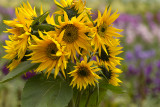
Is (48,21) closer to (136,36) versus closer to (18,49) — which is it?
(18,49)

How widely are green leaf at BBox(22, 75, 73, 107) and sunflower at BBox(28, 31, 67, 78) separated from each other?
58 millimetres

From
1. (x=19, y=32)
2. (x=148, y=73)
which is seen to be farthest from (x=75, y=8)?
(x=148, y=73)

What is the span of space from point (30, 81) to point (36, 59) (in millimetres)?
77

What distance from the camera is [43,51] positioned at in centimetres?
52

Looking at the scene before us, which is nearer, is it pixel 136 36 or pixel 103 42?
pixel 103 42

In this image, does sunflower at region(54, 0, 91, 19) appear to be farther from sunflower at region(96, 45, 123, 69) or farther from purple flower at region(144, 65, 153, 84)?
purple flower at region(144, 65, 153, 84)

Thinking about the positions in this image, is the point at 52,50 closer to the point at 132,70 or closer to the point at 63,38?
the point at 63,38

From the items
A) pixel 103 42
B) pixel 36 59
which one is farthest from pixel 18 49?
pixel 103 42

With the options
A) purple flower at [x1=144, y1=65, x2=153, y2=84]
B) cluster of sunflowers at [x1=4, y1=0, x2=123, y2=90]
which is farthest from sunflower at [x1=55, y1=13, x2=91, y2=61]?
purple flower at [x1=144, y1=65, x2=153, y2=84]

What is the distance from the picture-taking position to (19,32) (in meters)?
0.53

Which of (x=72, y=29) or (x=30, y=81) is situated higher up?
(x=72, y=29)

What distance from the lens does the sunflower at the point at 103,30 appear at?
502 millimetres

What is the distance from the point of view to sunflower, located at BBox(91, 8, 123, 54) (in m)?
0.50

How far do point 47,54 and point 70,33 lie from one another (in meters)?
0.06
